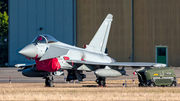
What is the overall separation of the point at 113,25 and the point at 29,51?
2820 centimetres

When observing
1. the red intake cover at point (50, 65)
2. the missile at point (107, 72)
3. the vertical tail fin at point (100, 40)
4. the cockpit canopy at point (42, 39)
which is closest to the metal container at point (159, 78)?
the missile at point (107, 72)

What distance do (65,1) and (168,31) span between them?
1584 cm

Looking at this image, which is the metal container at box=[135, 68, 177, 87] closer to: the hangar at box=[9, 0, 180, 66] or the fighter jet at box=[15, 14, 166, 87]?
the fighter jet at box=[15, 14, 166, 87]

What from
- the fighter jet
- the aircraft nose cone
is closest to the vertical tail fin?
the fighter jet

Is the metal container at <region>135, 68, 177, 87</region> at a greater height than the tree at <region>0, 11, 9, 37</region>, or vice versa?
the tree at <region>0, 11, 9, 37</region>

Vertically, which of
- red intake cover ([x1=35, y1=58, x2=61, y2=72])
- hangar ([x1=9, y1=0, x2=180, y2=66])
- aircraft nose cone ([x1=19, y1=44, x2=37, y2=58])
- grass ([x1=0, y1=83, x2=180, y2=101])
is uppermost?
hangar ([x1=9, y1=0, x2=180, y2=66])

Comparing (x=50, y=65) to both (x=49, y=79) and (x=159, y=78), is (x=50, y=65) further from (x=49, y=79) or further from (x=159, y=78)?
(x=159, y=78)

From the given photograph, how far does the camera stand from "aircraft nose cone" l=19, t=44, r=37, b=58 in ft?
54.5

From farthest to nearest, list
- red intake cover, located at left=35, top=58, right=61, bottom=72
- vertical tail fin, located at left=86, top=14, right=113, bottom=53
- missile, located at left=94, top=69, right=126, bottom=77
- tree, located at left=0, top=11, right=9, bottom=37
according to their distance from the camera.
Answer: tree, located at left=0, top=11, right=9, bottom=37 < vertical tail fin, located at left=86, top=14, right=113, bottom=53 < missile, located at left=94, top=69, right=126, bottom=77 < red intake cover, located at left=35, top=58, right=61, bottom=72

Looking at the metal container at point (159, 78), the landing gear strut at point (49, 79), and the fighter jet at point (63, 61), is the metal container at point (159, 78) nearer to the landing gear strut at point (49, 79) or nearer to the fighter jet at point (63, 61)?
the fighter jet at point (63, 61)

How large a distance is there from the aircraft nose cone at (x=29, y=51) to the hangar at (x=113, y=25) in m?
25.6

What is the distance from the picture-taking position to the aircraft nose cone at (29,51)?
54.5ft

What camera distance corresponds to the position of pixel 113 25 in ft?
144

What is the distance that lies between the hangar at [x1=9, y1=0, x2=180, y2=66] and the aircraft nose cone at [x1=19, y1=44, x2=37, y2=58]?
25555 mm
